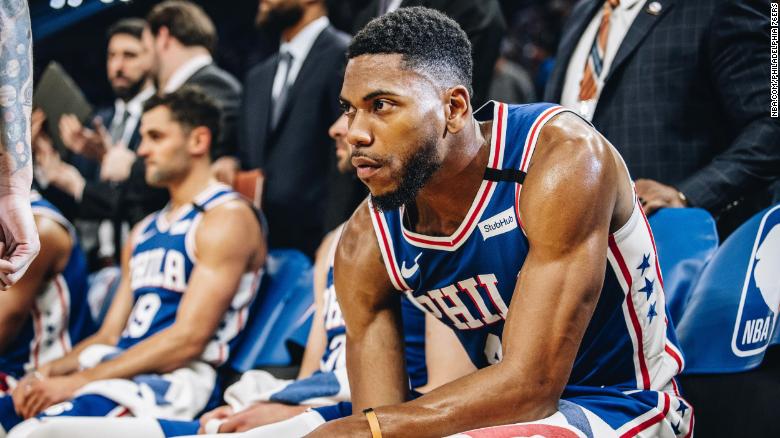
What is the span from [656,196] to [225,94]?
2.39 meters

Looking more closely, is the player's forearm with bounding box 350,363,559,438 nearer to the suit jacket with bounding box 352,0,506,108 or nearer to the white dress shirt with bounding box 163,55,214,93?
the suit jacket with bounding box 352,0,506,108

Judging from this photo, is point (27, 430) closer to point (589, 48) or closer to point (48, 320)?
point (48, 320)

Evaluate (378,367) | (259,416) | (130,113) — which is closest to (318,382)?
(259,416)

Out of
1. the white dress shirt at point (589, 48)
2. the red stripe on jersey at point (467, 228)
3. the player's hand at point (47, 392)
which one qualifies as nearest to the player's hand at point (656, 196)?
the white dress shirt at point (589, 48)

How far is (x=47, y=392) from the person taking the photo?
310cm

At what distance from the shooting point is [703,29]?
275 cm

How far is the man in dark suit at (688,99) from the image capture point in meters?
2.61

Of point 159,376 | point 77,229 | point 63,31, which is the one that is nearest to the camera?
point 159,376

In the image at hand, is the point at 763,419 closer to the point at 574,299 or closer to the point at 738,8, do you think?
the point at 574,299

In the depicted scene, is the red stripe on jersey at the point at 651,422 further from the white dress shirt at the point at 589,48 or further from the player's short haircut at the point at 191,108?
the player's short haircut at the point at 191,108

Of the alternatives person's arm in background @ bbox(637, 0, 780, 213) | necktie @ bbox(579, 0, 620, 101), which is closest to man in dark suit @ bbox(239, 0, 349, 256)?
necktie @ bbox(579, 0, 620, 101)

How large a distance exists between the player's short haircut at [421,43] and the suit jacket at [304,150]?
5.69ft

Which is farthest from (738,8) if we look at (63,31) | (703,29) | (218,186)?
(63,31)

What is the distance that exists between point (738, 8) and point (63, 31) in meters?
5.45
